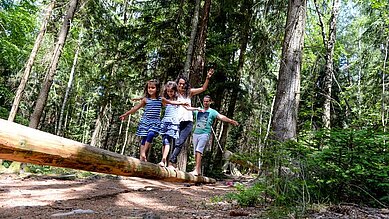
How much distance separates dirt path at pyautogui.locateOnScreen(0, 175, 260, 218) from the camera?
13.6ft

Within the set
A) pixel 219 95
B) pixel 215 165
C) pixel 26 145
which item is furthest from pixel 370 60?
pixel 26 145

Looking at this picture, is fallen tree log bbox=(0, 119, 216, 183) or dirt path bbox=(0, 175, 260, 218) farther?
dirt path bbox=(0, 175, 260, 218)

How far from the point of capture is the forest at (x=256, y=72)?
4.04 metres

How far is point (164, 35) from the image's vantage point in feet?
38.2

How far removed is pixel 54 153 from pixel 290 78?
439 cm

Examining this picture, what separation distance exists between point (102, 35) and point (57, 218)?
1339 centimetres

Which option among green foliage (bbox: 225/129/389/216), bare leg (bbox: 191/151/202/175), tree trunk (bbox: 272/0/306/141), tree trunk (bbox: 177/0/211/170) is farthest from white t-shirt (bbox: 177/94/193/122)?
green foliage (bbox: 225/129/389/216)

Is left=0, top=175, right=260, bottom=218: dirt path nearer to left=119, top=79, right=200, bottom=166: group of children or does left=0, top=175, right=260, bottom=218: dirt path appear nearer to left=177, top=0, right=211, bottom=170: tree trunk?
left=119, top=79, right=200, bottom=166: group of children

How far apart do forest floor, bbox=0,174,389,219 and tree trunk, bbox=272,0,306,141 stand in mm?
1768

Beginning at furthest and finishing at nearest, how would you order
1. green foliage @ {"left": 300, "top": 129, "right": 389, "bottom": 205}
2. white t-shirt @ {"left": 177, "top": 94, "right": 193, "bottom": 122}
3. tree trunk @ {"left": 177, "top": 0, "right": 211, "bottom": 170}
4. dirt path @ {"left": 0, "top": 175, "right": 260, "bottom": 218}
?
tree trunk @ {"left": 177, "top": 0, "right": 211, "bottom": 170} < white t-shirt @ {"left": 177, "top": 94, "right": 193, "bottom": 122} < dirt path @ {"left": 0, "top": 175, "right": 260, "bottom": 218} < green foliage @ {"left": 300, "top": 129, "right": 389, "bottom": 205}

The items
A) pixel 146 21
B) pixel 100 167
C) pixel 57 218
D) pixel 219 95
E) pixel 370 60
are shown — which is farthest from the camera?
pixel 370 60

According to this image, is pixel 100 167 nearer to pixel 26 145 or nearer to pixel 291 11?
pixel 26 145

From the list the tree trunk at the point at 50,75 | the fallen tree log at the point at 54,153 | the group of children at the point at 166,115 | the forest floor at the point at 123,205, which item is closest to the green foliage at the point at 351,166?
the forest floor at the point at 123,205

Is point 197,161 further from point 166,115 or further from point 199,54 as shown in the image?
point 199,54
